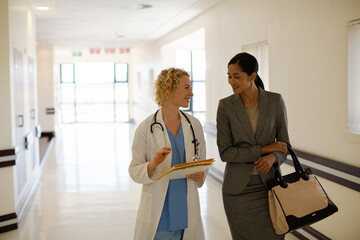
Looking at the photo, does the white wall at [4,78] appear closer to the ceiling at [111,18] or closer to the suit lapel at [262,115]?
the ceiling at [111,18]

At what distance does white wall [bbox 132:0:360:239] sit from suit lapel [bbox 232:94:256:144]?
A: 1.44m

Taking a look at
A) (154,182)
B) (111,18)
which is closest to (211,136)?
(111,18)

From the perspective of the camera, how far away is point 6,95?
5.12m

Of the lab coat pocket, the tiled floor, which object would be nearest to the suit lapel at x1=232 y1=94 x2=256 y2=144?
the lab coat pocket

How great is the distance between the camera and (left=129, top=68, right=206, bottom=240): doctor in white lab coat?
2514 millimetres

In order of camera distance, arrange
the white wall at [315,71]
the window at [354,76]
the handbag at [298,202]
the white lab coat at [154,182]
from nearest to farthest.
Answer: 1. the handbag at [298,202]
2. the white lab coat at [154,182]
3. the window at [354,76]
4. the white wall at [315,71]

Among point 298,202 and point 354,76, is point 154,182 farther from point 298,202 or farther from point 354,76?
point 354,76

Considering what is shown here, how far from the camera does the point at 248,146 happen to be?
8.44 feet

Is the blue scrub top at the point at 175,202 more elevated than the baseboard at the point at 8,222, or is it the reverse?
the blue scrub top at the point at 175,202

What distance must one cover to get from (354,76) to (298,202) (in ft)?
5.68

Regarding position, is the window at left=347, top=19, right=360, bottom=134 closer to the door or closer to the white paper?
the white paper

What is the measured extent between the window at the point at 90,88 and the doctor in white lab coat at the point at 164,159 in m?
18.4

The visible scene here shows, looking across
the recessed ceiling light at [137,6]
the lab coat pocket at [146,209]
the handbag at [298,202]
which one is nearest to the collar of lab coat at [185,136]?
the lab coat pocket at [146,209]

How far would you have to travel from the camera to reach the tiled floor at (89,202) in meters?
4.96
